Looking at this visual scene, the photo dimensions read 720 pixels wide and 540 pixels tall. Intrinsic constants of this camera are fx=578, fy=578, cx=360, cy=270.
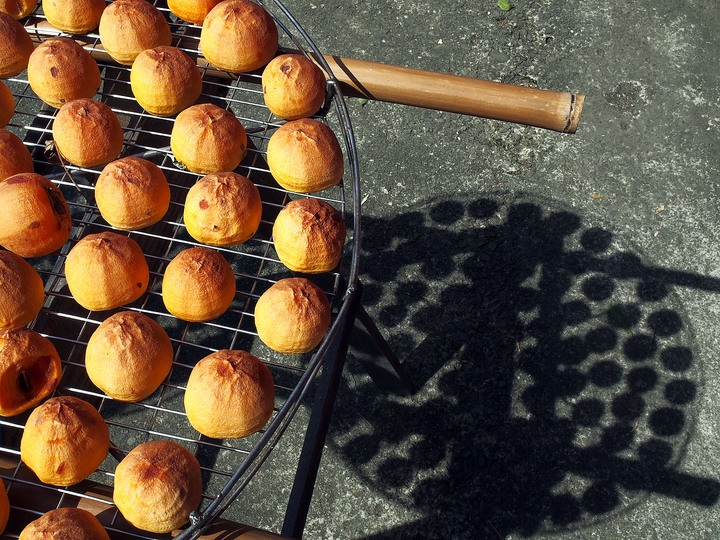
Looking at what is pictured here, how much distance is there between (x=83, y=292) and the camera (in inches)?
80.0

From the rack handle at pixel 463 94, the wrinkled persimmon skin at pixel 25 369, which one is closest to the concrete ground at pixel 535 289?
the rack handle at pixel 463 94

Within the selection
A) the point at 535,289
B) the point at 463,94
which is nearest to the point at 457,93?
the point at 463,94

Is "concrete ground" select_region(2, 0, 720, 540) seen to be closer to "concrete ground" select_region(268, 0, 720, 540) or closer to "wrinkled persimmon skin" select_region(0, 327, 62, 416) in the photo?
"concrete ground" select_region(268, 0, 720, 540)

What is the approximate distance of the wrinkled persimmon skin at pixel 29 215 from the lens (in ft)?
6.63

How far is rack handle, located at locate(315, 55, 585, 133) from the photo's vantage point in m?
2.46

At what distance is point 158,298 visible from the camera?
13.4 feet

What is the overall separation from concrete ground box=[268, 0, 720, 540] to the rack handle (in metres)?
1.76

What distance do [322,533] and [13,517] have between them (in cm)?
191

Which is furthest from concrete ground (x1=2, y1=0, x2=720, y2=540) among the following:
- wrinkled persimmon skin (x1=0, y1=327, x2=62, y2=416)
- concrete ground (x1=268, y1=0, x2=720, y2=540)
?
wrinkled persimmon skin (x1=0, y1=327, x2=62, y2=416)

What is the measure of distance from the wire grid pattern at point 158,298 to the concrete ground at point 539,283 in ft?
2.78

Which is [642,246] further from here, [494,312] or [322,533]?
[322,533]

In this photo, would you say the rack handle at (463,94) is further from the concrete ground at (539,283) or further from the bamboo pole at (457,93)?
the concrete ground at (539,283)

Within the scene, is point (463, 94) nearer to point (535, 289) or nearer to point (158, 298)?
point (535, 289)

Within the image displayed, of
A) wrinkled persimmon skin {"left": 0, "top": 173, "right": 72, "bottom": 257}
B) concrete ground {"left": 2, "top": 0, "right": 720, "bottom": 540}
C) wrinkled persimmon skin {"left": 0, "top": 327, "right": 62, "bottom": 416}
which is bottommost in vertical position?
concrete ground {"left": 2, "top": 0, "right": 720, "bottom": 540}
